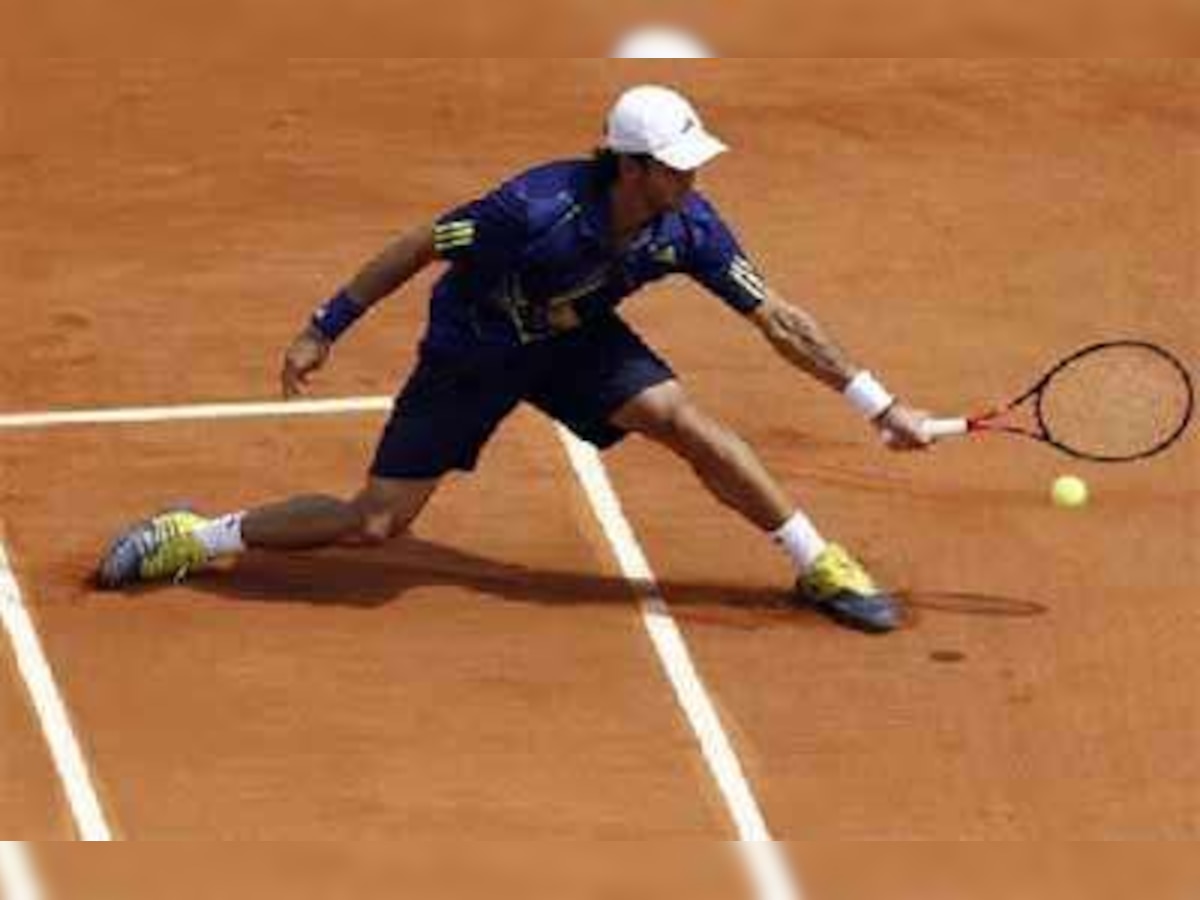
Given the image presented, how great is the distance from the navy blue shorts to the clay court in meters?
0.65

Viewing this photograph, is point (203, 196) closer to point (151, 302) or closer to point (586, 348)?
point (151, 302)

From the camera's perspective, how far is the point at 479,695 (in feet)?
40.3

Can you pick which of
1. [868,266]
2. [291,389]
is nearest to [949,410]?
[868,266]

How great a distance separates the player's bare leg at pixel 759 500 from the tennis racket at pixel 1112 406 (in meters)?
0.71

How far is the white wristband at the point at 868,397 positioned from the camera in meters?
12.2

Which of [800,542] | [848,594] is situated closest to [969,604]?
[848,594]

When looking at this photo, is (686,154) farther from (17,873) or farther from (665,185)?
(17,873)

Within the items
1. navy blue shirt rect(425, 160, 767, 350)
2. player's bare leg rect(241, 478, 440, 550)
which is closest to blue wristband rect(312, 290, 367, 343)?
navy blue shirt rect(425, 160, 767, 350)

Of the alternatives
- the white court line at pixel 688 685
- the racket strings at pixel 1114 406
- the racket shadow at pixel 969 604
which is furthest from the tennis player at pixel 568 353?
the racket strings at pixel 1114 406

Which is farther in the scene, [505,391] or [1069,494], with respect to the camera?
[1069,494]

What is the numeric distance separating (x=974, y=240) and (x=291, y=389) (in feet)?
14.9

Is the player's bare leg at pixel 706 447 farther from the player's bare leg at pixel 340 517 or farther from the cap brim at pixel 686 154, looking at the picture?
the cap brim at pixel 686 154

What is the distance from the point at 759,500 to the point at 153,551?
2.17 m

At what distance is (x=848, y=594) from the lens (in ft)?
41.7
